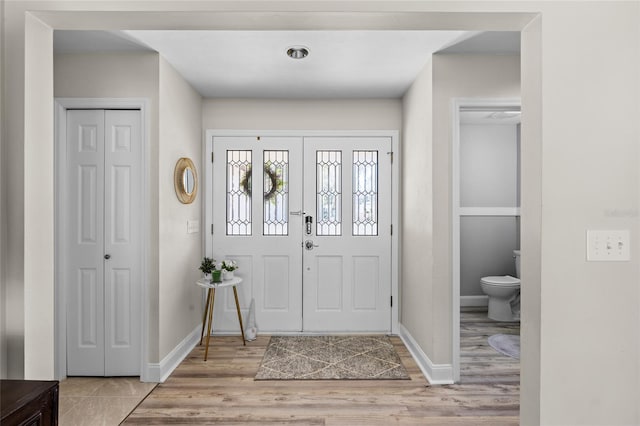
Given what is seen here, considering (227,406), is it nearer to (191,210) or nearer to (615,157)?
(191,210)

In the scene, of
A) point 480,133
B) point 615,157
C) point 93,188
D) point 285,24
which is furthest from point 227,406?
point 480,133

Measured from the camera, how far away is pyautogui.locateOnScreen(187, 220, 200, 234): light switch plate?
3.57 meters

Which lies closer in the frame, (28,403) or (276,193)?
(28,403)

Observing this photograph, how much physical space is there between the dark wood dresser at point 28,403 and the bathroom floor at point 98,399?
4.28 feet

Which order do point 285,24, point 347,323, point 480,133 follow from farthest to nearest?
point 480,133 < point 347,323 < point 285,24

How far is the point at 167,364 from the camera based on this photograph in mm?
3006

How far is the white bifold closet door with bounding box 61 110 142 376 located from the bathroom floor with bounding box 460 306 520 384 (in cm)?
265

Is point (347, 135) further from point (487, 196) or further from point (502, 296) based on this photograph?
point (502, 296)

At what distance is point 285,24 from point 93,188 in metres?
2.19

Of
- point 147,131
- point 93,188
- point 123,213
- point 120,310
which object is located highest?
point 147,131

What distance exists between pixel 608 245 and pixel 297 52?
228 cm

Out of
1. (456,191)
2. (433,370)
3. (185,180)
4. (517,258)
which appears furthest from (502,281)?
(185,180)

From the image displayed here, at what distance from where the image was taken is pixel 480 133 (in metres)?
4.97

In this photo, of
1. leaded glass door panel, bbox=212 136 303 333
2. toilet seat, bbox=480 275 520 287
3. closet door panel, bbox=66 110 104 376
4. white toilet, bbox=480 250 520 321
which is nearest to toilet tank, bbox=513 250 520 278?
toilet seat, bbox=480 275 520 287
